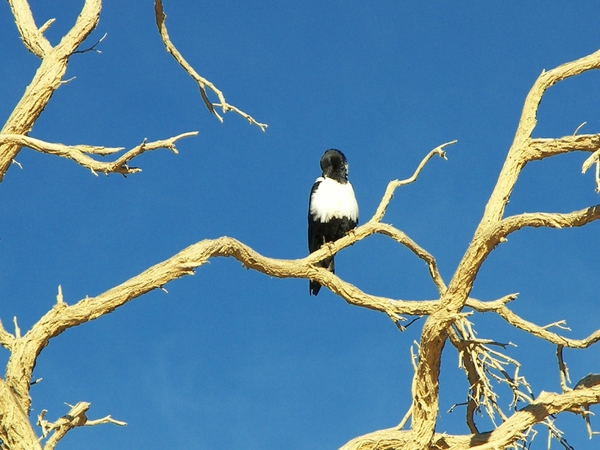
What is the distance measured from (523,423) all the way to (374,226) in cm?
164

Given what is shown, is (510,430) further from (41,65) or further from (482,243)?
(41,65)

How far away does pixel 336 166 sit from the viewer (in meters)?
7.00

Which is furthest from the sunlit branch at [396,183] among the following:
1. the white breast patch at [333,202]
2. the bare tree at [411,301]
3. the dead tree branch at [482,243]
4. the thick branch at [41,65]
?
the thick branch at [41,65]

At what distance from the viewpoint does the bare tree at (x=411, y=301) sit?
435cm

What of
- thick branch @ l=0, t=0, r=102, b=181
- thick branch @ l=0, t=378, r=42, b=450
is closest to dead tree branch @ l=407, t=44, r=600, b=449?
thick branch @ l=0, t=378, r=42, b=450

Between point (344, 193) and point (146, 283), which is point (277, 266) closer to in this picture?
point (146, 283)

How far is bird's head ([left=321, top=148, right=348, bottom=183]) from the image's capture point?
698 cm

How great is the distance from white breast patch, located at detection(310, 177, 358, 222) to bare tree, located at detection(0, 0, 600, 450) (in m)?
1.27

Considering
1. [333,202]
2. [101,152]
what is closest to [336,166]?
[333,202]

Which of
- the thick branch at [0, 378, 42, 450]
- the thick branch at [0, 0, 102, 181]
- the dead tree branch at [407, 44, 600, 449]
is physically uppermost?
the thick branch at [0, 0, 102, 181]

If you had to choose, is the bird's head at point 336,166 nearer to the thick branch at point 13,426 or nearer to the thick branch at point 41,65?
the thick branch at point 41,65

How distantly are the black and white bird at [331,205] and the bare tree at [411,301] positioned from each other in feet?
4.18

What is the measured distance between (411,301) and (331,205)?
1.91 metres

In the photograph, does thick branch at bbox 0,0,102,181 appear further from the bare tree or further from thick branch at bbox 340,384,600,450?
thick branch at bbox 340,384,600,450
